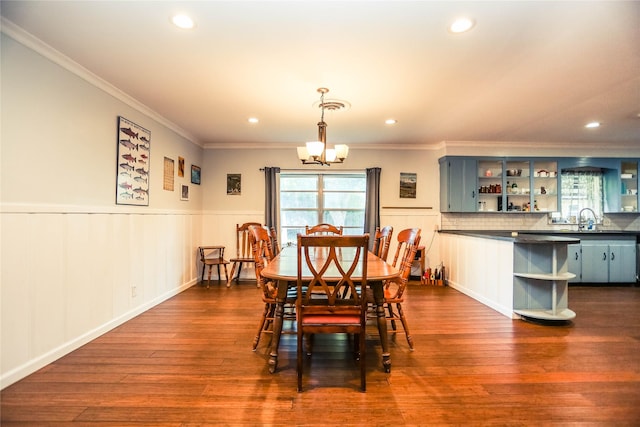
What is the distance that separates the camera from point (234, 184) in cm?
565

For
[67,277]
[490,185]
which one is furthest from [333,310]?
[490,185]

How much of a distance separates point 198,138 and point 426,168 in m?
3.99

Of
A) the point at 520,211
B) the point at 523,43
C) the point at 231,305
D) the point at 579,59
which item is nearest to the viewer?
the point at 523,43

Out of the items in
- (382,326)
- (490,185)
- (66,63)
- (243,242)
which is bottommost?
(382,326)

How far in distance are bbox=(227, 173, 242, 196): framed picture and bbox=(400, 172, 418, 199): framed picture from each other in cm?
291

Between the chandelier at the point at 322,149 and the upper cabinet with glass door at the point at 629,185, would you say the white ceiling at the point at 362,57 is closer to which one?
the chandelier at the point at 322,149

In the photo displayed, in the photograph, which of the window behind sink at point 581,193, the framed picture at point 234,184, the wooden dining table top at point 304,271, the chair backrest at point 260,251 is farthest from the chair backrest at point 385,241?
the window behind sink at point 581,193

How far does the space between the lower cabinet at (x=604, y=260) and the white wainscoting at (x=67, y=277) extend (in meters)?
6.15

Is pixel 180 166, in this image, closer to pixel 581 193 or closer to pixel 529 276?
pixel 529 276

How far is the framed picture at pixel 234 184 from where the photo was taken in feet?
18.5

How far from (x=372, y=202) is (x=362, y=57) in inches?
127

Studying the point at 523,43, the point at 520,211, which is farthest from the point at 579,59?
the point at 520,211

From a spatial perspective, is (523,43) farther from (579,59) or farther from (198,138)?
(198,138)

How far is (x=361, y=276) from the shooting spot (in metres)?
2.08
